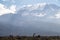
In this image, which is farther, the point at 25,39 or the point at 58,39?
the point at 58,39

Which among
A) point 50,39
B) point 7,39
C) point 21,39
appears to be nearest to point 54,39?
point 50,39


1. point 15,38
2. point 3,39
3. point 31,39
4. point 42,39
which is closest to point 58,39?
point 42,39

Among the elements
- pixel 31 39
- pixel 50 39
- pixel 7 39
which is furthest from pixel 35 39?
pixel 7 39

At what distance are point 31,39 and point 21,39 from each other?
2.35m

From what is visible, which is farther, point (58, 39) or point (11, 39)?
point (58, 39)

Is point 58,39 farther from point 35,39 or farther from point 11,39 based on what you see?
point 11,39

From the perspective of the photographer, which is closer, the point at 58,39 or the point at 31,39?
the point at 31,39

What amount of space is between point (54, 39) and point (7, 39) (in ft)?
37.8

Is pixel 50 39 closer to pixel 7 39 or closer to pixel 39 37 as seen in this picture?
pixel 39 37

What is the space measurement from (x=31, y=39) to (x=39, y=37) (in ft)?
8.62

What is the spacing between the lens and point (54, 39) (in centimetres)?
4503

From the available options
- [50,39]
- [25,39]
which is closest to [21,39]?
[25,39]

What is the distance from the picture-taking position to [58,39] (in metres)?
45.7

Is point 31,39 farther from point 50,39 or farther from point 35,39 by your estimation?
point 50,39
